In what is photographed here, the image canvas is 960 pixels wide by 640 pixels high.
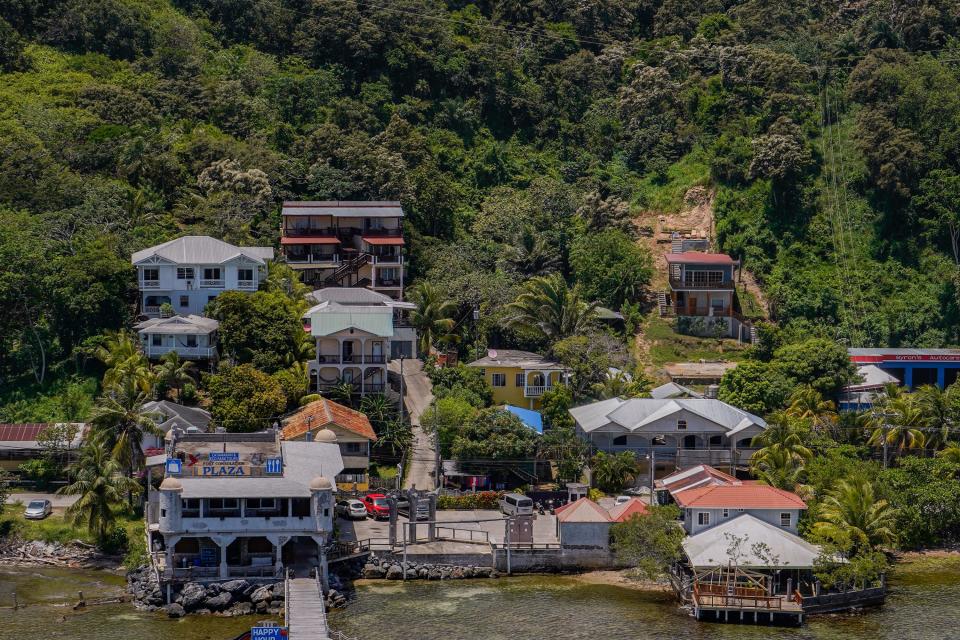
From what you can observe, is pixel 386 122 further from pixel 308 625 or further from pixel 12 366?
pixel 308 625

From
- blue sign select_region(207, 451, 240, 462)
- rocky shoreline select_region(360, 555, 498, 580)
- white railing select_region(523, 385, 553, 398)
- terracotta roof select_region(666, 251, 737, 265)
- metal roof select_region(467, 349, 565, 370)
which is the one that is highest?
terracotta roof select_region(666, 251, 737, 265)

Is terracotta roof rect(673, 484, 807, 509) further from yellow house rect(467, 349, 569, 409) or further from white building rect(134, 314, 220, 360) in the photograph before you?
white building rect(134, 314, 220, 360)

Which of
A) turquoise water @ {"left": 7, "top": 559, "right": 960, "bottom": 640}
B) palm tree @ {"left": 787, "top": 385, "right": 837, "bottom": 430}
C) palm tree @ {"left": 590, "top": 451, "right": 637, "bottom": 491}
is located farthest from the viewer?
palm tree @ {"left": 787, "top": 385, "right": 837, "bottom": 430}

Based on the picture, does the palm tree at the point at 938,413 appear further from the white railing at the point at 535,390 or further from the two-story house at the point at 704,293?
the white railing at the point at 535,390

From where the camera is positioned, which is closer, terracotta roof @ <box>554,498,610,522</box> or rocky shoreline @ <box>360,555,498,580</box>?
rocky shoreline @ <box>360,555,498,580</box>

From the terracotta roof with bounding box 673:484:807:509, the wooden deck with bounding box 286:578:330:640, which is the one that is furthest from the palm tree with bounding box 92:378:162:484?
the terracotta roof with bounding box 673:484:807:509

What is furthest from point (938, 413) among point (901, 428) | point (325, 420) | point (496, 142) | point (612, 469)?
point (496, 142)
